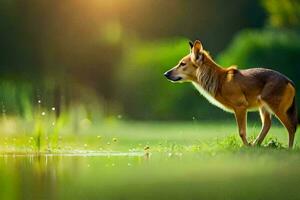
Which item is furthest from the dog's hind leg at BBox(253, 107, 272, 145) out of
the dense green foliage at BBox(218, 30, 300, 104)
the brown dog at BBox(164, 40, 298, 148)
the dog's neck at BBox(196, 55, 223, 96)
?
the dense green foliage at BBox(218, 30, 300, 104)

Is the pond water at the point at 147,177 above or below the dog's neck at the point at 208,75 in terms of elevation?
below

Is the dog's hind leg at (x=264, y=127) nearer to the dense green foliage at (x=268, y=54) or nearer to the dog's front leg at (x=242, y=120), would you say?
the dog's front leg at (x=242, y=120)

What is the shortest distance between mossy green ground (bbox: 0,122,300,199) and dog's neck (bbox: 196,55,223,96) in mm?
642

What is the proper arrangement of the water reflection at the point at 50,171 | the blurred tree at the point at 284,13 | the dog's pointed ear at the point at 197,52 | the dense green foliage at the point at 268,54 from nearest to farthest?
the water reflection at the point at 50,171, the dog's pointed ear at the point at 197,52, the dense green foliage at the point at 268,54, the blurred tree at the point at 284,13

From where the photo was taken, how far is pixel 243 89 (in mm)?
11016

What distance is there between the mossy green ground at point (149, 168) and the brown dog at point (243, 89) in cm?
31

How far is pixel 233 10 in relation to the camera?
23.3m

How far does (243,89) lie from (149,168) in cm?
198

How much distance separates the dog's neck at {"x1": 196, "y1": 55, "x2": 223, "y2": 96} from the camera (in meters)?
11.2

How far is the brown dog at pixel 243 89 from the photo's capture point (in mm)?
10969

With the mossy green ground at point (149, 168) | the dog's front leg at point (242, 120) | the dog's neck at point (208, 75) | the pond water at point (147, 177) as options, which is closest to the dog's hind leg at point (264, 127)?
the mossy green ground at point (149, 168)

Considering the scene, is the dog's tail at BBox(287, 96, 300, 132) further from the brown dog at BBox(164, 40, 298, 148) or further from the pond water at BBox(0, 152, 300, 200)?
the pond water at BBox(0, 152, 300, 200)

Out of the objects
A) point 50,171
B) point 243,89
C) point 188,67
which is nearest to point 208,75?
point 188,67

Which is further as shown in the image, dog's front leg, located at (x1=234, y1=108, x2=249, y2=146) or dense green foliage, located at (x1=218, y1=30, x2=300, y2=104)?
dense green foliage, located at (x1=218, y1=30, x2=300, y2=104)
